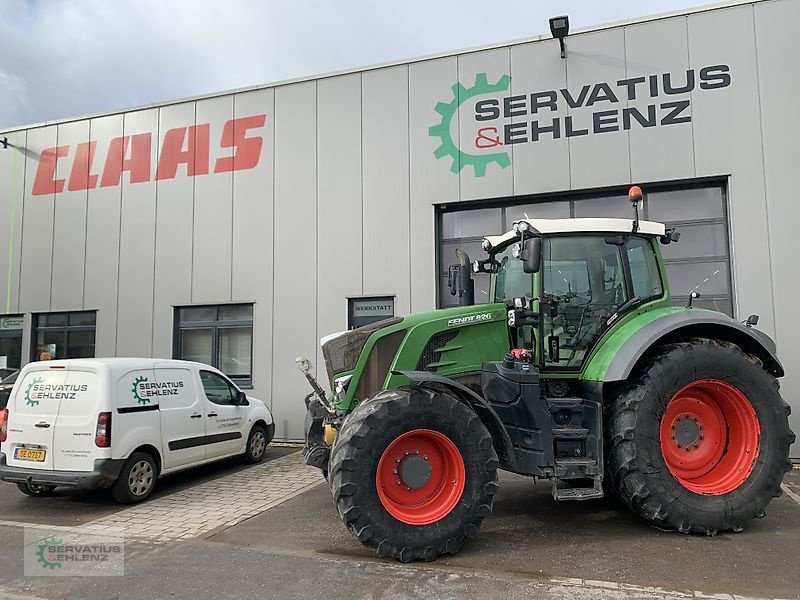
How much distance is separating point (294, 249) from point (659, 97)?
6.97m

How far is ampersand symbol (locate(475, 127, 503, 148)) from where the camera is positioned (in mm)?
10289

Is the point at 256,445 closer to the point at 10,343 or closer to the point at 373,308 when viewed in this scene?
the point at 373,308

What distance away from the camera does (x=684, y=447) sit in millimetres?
5410

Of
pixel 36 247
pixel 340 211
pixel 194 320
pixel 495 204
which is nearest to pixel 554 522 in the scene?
pixel 495 204

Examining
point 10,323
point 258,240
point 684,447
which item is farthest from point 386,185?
point 10,323

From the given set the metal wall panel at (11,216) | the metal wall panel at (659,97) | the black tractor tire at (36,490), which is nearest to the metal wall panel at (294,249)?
the black tractor tire at (36,490)

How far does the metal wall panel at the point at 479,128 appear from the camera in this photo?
10250mm

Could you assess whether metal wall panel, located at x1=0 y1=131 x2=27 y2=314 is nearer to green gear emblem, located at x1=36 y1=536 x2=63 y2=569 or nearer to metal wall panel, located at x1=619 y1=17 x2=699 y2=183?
green gear emblem, located at x1=36 y1=536 x2=63 y2=569

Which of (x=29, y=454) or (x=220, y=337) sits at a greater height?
(x=220, y=337)

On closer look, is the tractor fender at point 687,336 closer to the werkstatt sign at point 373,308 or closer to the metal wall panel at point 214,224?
the werkstatt sign at point 373,308

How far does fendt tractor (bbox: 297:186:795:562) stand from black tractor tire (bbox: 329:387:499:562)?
0.04ft

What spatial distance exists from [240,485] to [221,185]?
655cm

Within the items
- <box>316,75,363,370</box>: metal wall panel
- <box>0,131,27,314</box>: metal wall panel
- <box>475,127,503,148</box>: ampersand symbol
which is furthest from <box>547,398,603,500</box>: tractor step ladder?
<box>0,131,27,314</box>: metal wall panel

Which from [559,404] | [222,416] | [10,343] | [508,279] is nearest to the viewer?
[559,404]
